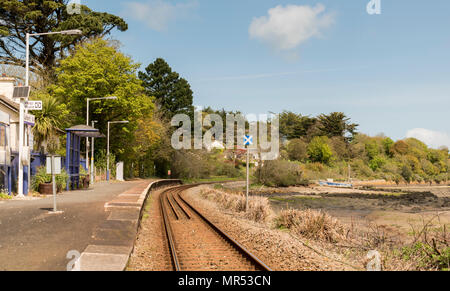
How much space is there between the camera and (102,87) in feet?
140

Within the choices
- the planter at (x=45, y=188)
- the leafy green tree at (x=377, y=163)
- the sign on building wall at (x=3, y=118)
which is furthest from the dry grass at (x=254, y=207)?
the leafy green tree at (x=377, y=163)

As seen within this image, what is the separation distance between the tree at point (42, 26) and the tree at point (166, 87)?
20.2 metres

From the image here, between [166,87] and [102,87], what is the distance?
29076 mm

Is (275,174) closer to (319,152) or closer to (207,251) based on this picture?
(319,152)

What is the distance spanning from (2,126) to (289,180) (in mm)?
40652

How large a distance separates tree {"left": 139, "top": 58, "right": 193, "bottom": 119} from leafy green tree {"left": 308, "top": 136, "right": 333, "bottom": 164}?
1033 inches

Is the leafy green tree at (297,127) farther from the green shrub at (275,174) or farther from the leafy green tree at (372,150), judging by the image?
the green shrub at (275,174)

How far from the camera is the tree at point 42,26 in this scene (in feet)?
147

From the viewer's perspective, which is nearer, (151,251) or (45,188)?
(151,251)

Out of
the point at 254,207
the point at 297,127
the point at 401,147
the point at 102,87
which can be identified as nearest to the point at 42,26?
the point at 102,87

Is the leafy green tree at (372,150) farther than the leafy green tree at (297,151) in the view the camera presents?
Yes

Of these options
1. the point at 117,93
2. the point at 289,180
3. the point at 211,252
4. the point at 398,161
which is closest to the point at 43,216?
the point at 211,252
